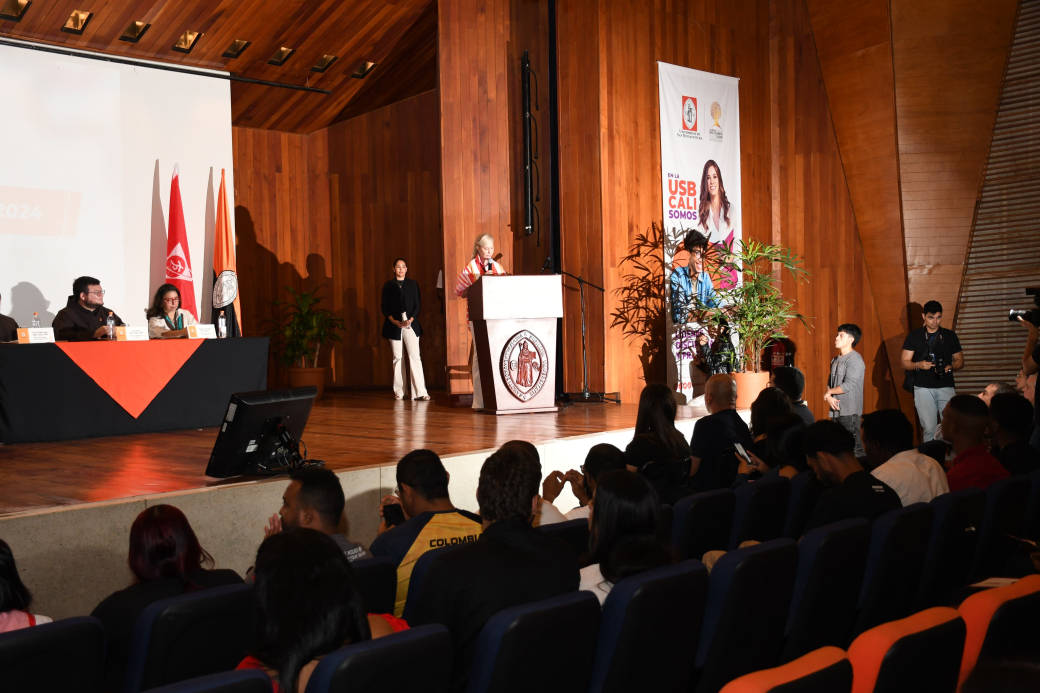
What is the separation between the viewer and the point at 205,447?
5016mm

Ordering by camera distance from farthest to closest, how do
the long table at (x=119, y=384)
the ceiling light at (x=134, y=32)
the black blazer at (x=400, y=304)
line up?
the black blazer at (x=400, y=304) < the ceiling light at (x=134, y=32) < the long table at (x=119, y=384)

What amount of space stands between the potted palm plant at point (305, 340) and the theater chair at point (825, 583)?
24.6ft

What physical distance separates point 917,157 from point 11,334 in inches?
324

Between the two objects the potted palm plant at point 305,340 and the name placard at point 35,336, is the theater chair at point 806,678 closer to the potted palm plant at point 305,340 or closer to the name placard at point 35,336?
the name placard at point 35,336

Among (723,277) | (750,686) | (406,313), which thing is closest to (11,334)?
(406,313)

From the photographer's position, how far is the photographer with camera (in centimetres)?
704

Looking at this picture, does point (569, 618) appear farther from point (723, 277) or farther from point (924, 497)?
point (723, 277)

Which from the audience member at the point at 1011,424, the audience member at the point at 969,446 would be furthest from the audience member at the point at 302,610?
the audience member at the point at 1011,424

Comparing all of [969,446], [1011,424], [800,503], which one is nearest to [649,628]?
[800,503]

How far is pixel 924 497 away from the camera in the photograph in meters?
3.20

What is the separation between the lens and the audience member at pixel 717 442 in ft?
12.6

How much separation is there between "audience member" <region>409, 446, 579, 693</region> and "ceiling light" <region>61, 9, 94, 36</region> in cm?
745

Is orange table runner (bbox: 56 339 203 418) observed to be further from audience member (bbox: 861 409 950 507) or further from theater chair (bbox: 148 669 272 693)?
theater chair (bbox: 148 669 272 693)

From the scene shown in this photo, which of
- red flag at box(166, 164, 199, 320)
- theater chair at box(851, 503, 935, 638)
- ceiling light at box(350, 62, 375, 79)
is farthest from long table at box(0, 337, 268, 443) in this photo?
theater chair at box(851, 503, 935, 638)
